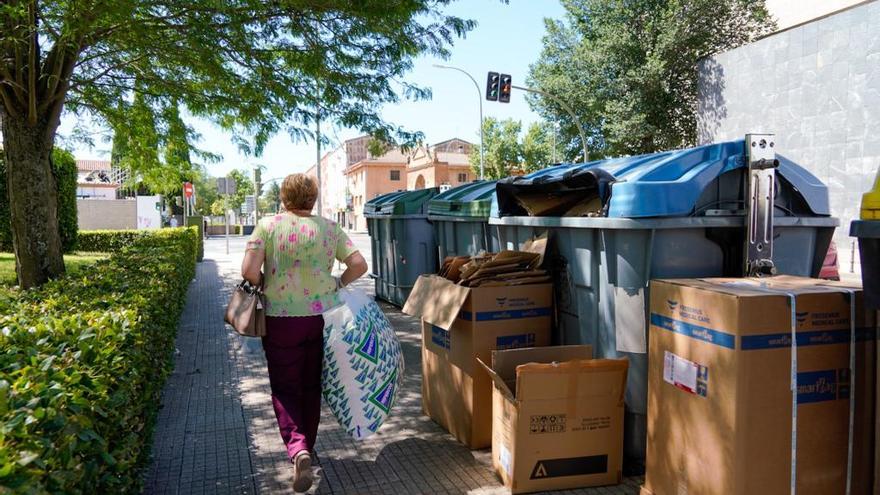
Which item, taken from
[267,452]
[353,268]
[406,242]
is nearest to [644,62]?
[406,242]

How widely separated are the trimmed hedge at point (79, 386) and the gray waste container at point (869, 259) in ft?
9.39

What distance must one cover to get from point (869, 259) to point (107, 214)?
3387cm

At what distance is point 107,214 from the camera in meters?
31.0

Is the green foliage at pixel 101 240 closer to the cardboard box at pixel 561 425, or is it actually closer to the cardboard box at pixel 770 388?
the cardboard box at pixel 561 425

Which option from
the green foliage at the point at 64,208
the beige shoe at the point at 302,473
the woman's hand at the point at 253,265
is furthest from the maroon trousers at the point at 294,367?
the green foliage at the point at 64,208

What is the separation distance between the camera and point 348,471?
12.4ft

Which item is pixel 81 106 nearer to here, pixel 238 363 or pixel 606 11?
pixel 238 363

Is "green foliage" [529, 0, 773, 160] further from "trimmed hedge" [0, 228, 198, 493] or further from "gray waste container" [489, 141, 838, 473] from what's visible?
"trimmed hedge" [0, 228, 198, 493]

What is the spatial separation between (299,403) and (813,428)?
2.63 m

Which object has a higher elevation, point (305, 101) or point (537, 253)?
point (305, 101)

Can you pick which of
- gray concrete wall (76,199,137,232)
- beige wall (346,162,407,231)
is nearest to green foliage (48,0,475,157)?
gray concrete wall (76,199,137,232)

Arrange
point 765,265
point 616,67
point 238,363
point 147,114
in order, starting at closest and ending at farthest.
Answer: point 765,265, point 238,363, point 147,114, point 616,67

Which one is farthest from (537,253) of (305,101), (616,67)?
(616,67)

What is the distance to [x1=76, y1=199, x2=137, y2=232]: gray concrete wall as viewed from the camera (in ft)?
98.8
